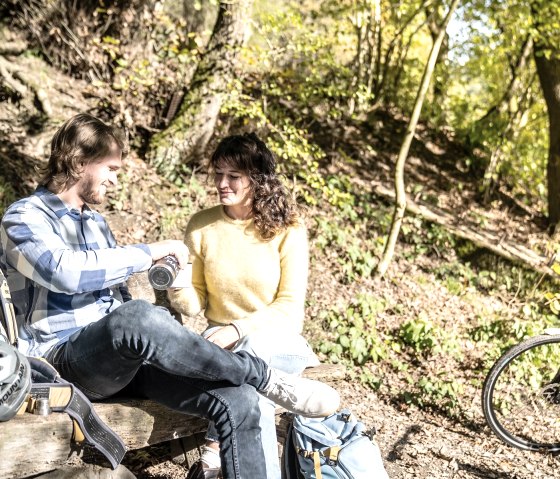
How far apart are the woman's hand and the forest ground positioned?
1.00 m

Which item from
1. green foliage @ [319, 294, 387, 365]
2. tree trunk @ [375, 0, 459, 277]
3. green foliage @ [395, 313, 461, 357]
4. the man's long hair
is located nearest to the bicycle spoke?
green foliage @ [395, 313, 461, 357]

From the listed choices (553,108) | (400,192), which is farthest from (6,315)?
(553,108)

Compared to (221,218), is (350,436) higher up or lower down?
lower down

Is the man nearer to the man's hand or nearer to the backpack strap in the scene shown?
the man's hand

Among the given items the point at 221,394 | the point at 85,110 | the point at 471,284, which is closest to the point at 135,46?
the point at 85,110

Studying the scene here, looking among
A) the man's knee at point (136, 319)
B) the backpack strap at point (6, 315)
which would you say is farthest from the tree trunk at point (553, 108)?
the backpack strap at point (6, 315)

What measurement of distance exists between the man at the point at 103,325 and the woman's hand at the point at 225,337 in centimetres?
27

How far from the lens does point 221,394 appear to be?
111 inches

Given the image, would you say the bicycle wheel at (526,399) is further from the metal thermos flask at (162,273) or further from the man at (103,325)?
the metal thermos flask at (162,273)

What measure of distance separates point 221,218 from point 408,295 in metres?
3.88

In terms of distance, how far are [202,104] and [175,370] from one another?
482 cm

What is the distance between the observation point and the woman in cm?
349

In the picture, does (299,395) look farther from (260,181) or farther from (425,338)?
(425,338)

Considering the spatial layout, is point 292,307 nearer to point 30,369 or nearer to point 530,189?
point 30,369
